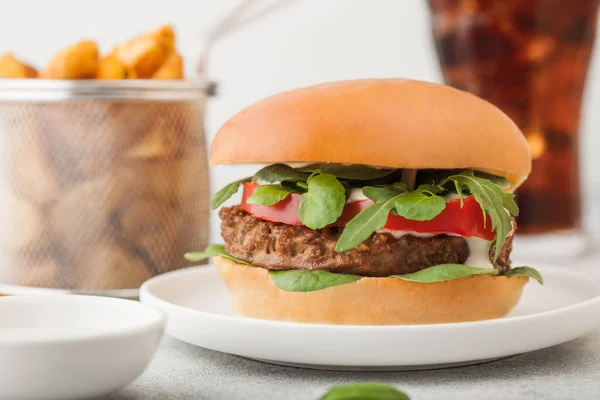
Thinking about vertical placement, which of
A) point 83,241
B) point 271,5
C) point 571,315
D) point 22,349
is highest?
point 271,5

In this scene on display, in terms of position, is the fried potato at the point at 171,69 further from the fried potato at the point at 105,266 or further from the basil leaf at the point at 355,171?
the basil leaf at the point at 355,171

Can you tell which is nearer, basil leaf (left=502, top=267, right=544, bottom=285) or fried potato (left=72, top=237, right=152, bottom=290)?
basil leaf (left=502, top=267, right=544, bottom=285)

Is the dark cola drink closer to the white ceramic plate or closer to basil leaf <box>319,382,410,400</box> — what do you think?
the white ceramic plate

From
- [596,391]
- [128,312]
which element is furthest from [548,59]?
[128,312]

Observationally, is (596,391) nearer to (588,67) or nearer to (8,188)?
(8,188)

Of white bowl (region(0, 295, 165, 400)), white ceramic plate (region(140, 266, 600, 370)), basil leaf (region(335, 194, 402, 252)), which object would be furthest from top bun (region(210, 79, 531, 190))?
white bowl (region(0, 295, 165, 400))

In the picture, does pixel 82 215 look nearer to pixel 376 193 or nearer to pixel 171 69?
pixel 171 69

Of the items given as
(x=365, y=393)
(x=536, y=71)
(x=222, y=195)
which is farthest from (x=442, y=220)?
(x=536, y=71)
